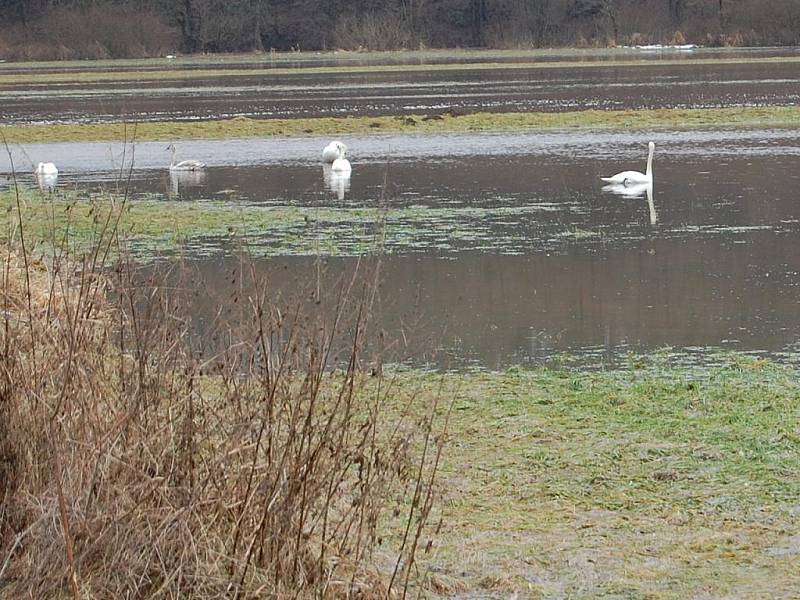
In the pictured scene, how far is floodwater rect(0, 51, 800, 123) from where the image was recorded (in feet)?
115

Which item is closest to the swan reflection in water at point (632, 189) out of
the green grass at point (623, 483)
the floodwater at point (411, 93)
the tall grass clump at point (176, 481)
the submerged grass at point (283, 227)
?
the submerged grass at point (283, 227)

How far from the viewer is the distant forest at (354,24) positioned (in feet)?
252

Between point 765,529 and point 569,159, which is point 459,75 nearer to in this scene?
point 569,159

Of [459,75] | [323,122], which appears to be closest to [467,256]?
[323,122]

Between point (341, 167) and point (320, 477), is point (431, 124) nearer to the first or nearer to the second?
point (341, 167)

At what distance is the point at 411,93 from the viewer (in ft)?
135

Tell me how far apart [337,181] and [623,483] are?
566 inches

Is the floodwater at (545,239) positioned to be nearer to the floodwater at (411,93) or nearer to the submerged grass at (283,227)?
the submerged grass at (283,227)

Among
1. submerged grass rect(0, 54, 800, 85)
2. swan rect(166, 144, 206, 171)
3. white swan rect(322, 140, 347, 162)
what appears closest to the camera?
white swan rect(322, 140, 347, 162)

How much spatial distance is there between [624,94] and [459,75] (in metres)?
13.7

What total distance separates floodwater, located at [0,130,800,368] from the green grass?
2.50 ft

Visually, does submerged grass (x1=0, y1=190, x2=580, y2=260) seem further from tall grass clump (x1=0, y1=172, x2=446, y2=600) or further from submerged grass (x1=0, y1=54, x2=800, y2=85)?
submerged grass (x1=0, y1=54, x2=800, y2=85)

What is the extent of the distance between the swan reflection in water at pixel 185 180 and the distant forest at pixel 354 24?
2064 inches

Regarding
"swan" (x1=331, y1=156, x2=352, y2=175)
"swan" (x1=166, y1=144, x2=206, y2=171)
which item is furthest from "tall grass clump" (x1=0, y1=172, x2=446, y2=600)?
"swan" (x1=166, y1=144, x2=206, y2=171)
